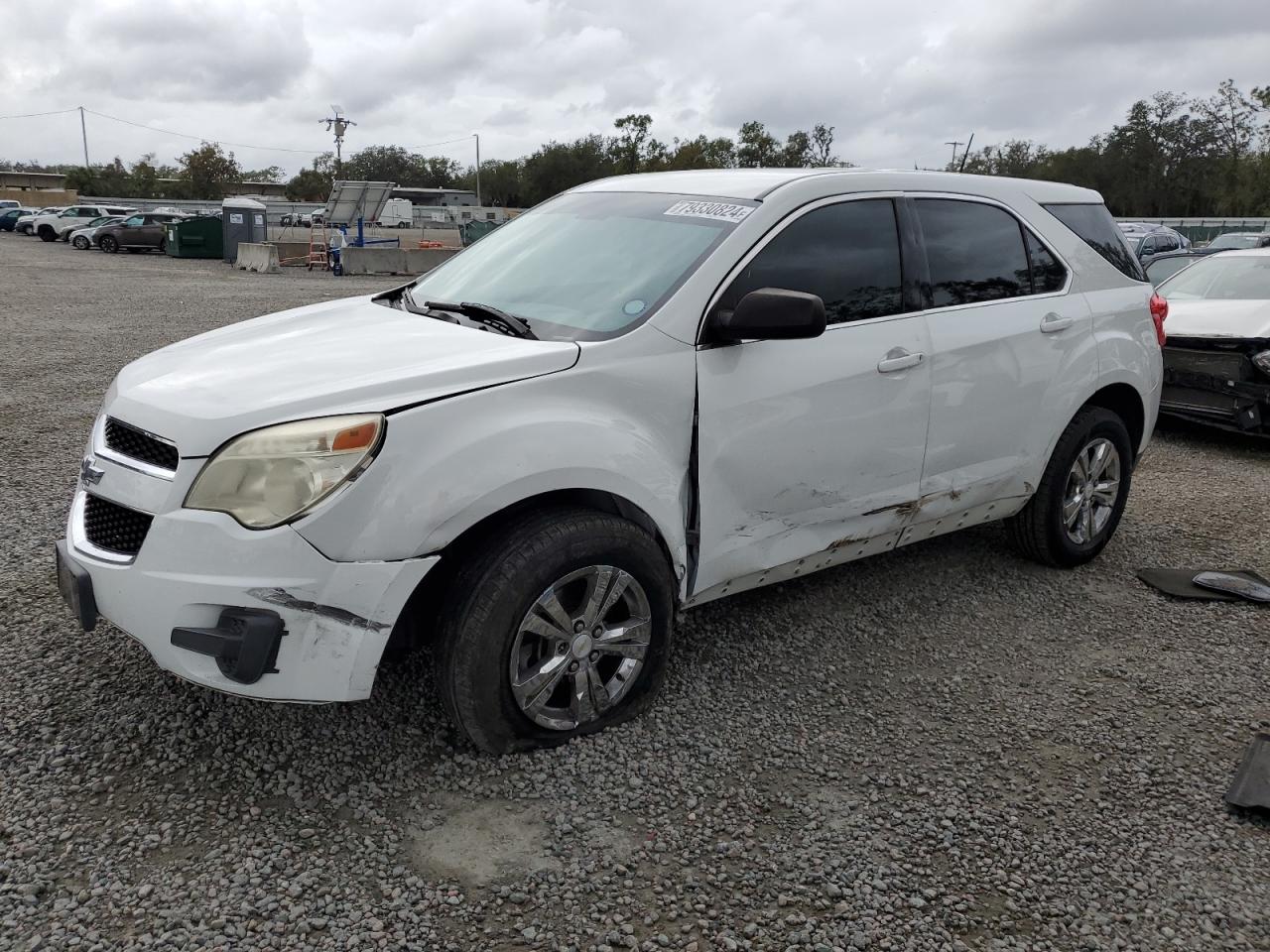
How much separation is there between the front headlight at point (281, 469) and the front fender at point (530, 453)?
0.19 ft

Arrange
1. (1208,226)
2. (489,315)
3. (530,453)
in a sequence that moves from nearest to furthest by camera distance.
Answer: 1. (530,453)
2. (489,315)
3. (1208,226)

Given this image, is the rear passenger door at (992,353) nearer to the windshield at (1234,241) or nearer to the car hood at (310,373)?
the car hood at (310,373)

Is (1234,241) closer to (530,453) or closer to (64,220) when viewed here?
(530,453)

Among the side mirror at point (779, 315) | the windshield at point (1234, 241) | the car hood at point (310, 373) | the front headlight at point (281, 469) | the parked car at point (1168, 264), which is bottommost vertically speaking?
the front headlight at point (281, 469)

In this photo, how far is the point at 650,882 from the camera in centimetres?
262

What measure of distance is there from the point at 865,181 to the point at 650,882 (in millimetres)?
2665

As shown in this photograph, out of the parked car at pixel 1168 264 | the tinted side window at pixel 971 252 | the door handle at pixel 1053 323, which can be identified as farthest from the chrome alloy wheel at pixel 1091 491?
the parked car at pixel 1168 264

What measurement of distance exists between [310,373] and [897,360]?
210 cm

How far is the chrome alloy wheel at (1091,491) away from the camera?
4.76 metres

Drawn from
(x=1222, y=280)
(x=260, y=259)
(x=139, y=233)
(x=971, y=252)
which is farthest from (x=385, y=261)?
(x=971, y=252)

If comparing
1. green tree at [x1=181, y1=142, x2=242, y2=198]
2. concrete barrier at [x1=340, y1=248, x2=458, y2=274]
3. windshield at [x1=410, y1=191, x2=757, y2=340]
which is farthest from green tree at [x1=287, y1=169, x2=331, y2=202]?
windshield at [x1=410, y1=191, x2=757, y2=340]

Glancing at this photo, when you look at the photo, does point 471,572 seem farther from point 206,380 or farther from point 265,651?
point 206,380

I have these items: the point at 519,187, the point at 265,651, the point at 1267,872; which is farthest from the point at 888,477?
the point at 519,187

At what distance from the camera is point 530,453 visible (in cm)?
285
